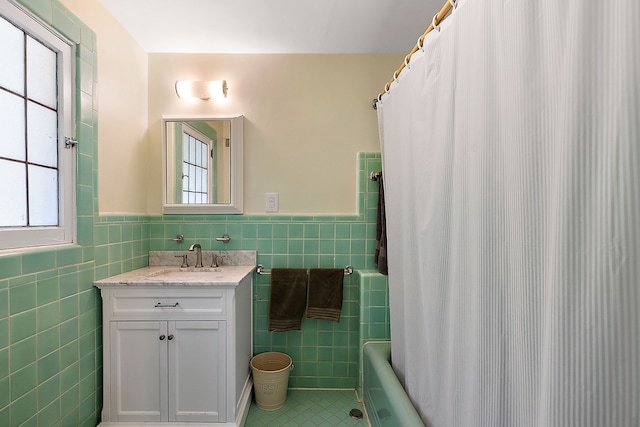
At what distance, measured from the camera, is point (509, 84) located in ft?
2.02

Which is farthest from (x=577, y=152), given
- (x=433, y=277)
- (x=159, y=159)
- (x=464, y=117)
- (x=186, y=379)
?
(x=159, y=159)

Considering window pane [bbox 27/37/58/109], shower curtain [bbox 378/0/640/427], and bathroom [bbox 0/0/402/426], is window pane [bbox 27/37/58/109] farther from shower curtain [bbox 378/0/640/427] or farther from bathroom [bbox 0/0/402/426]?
shower curtain [bbox 378/0/640/427]

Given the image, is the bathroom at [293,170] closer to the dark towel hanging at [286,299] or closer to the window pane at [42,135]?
the dark towel hanging at [286,299]

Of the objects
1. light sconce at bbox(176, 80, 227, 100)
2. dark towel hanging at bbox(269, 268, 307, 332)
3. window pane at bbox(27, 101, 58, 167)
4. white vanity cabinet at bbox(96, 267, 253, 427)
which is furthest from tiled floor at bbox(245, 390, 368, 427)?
light sconce at bbox(176, 80, 227, 100)

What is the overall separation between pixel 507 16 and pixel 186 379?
6.16 feet

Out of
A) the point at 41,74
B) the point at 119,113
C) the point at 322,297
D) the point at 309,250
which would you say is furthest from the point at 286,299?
the point at 41,74

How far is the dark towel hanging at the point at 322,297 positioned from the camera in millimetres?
1868

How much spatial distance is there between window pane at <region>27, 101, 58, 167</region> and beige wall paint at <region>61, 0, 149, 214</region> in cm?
22

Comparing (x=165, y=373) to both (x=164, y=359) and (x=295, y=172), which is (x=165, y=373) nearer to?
(x=164, y=359)

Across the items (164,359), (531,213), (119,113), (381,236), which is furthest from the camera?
(381,236)

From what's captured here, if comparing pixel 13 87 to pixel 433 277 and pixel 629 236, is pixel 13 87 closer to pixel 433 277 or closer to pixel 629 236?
pixel 433 277

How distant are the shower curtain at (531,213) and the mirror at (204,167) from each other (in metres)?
1.30

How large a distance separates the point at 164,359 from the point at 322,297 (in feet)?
3.09

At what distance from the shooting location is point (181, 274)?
1.73m
